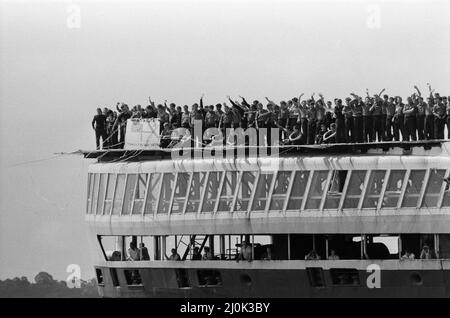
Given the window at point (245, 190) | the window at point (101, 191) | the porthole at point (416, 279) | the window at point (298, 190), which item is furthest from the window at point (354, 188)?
the window at point (101, 191)

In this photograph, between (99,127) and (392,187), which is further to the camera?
(99,127)

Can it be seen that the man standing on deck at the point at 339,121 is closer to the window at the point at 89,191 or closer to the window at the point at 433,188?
the window at the point at 433,188

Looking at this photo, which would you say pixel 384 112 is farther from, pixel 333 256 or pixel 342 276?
pixel 342 276

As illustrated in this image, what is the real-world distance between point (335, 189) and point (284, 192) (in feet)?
7.63

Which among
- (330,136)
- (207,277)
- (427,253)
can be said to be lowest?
(207,277)

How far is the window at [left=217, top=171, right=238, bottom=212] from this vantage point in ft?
328

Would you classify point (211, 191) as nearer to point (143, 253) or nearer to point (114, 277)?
point (143, 253)

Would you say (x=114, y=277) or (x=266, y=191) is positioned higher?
(x=266, y=191)

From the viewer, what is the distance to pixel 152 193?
103 m

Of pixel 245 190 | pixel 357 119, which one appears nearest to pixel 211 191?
pixel 245 190

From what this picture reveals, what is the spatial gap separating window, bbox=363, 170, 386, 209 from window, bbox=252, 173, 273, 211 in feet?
14.8

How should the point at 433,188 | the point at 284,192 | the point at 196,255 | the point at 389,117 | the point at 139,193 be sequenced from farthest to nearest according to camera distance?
the point at 139,193, the point at 196,255, the point at 284,192, the point at 389,117, the point at 433,188

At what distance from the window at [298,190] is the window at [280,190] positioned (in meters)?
0.37

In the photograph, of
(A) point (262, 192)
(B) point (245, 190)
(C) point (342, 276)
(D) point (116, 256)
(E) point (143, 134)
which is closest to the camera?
(C) point (342, 276)
